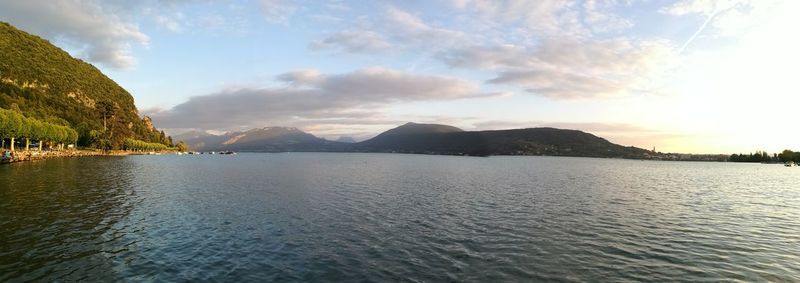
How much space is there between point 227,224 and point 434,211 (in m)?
25.7

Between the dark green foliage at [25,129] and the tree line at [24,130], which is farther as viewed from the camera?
the tree line at [24,130]

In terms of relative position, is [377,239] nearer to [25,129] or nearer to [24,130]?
[24,130]

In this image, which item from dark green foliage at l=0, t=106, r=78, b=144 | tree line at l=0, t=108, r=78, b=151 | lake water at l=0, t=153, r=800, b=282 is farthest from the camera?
tree line at l=0, t=108, r=78, b=151

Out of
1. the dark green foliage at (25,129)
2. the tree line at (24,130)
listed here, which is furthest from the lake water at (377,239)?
the tree line at (24,130)

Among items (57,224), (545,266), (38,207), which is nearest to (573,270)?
(545,266)

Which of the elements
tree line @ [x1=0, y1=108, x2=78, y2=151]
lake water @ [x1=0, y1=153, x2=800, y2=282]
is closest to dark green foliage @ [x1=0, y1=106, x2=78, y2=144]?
tree line @ [x1=0, y1=108, x2=78, y2=151]

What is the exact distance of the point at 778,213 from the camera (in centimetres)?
5959

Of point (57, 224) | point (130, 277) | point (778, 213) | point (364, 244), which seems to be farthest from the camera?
point (778, 213)

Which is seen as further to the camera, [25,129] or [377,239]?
[25,129]

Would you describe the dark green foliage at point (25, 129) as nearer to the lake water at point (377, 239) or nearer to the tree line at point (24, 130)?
the tree line at point (24, 130)

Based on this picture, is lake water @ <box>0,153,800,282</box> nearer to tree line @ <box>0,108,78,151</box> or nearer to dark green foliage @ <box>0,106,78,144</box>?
dark green foliage @ <box>0,106,78,144</box>

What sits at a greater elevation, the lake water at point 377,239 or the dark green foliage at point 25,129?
the dark green foliage at point 25,129

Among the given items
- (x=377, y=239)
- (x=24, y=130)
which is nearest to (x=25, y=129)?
(x=24, y=130)

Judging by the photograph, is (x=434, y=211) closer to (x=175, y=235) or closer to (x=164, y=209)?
(x=175, y=235)
